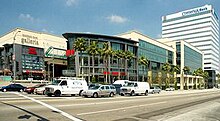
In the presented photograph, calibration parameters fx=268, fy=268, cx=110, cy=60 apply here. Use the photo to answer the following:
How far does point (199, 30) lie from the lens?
170250mm

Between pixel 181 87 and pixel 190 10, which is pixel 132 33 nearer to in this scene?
pixel 181 87

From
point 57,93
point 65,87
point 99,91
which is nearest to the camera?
point 57,93

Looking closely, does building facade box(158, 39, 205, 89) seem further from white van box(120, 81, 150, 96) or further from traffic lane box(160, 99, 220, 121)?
traffic lane box(160, 99, 220, 121)

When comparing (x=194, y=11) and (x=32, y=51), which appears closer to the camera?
(x=32, y=51)

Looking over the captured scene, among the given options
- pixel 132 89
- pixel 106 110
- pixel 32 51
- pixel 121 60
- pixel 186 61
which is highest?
pixel 32 51

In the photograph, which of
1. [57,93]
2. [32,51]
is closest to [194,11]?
[32,51]

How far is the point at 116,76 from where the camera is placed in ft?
285

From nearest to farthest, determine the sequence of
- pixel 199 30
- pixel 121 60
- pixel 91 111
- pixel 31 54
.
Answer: pixel 91 111, pixel 31 54, pixel 121 60, pixel 199 30

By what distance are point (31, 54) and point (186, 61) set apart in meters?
80.2

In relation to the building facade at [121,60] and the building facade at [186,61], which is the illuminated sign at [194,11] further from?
the building facade at [121,60]

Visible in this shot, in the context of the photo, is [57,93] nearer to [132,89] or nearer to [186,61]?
[132,89]

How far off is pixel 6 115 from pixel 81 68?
68.1m

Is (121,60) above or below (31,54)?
below

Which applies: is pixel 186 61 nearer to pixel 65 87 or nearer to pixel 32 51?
pixel 32 51
